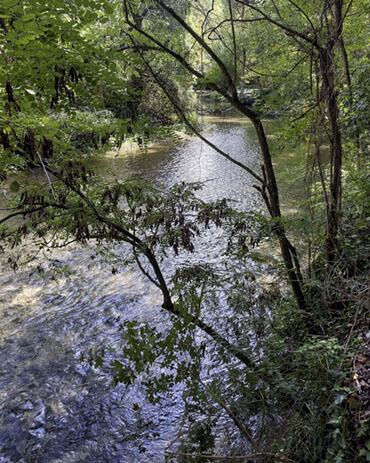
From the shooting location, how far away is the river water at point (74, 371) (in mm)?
3525

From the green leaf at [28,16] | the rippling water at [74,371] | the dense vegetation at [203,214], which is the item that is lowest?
the rippling water at [74,371]

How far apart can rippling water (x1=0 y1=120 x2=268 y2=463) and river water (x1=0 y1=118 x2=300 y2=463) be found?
0.04ft

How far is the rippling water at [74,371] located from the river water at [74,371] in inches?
0.4

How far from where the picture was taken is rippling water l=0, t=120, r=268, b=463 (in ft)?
11.6

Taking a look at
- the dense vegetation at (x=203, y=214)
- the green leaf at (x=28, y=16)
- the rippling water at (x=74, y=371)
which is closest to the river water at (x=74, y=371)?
the rippling water at (x=74, y=371)

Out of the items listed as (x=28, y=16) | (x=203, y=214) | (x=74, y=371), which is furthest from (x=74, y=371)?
(x=28, y=16)

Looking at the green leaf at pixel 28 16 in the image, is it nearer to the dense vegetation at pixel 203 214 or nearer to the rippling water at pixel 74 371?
the dense vegetation at pixel 203 214

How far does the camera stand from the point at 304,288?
3934 millimetres

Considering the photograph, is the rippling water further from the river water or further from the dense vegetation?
the dense vegetation

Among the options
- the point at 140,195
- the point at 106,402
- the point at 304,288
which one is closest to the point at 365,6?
the point at 304,288

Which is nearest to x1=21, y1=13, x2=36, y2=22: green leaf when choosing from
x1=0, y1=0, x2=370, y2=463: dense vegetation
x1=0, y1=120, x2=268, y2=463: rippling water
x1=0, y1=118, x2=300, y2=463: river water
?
x1=0, y1=0, x2=370, y2=463: dense vegetation

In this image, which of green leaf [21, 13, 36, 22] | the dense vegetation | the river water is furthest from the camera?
the river water

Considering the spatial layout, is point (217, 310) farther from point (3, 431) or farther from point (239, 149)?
point (239, 149)

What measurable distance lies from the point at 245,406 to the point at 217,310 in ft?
7.85
